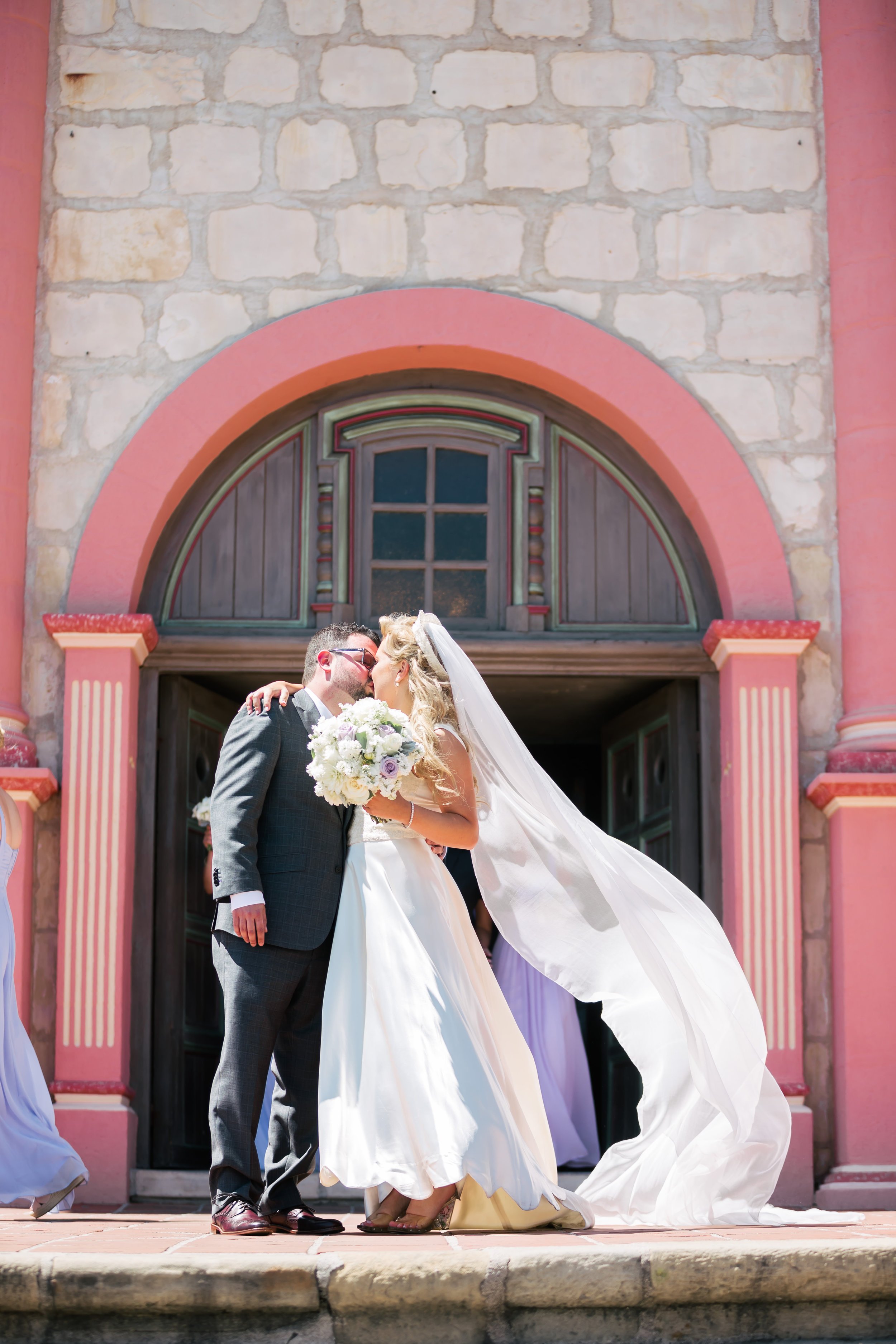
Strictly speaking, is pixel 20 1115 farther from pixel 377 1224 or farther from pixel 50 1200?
pixel 377 1224

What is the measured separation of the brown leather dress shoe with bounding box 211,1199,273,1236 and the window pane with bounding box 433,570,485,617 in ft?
13.1

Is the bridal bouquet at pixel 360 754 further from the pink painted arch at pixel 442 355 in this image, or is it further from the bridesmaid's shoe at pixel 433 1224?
the pink painted arch at pixel 442 355

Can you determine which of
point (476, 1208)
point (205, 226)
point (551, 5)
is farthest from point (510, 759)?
point (551, 5)

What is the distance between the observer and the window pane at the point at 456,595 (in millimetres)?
8109

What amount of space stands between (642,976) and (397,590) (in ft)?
10.0

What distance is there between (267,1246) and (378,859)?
1.38 meters

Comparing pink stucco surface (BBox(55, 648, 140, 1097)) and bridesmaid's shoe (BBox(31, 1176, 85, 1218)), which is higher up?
pink stucco surface (BBox(55, 648, 140, 1097))

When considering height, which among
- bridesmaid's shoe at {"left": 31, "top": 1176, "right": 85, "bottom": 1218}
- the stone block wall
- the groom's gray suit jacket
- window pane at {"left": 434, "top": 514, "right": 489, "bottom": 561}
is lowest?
bridesmaid's shoe at {"left": 31, "top": 1176, "right": 85, "bottom": 1218}

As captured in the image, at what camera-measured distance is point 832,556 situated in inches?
309

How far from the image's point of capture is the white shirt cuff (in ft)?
15.7

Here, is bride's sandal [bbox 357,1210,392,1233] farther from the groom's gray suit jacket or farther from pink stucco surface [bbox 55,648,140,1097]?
pink stucco surface [bbox 55,648,140,1097]

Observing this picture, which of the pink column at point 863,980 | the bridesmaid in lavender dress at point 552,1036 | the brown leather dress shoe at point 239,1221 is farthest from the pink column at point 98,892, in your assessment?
the pink column at point 863,980

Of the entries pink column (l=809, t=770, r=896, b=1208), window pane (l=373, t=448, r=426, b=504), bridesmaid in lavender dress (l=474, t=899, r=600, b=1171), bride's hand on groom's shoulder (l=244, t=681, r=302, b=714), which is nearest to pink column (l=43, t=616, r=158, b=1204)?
window pane (l=373, t=448, r=426, b=504)

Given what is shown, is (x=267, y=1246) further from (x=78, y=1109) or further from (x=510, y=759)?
(x=78, y=1109)
